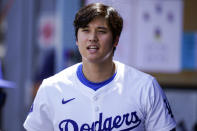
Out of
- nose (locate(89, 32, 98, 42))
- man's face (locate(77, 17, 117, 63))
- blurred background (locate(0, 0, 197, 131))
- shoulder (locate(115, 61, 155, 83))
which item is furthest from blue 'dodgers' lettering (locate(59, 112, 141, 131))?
blurred background (locate(0, 0, 197, 131))

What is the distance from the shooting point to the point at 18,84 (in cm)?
717

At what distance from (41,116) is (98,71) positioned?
1.65 feet

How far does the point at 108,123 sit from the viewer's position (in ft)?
11.3

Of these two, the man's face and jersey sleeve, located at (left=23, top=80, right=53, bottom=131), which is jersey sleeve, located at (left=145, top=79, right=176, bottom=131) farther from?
→ jersey sleeve, located at (left=23, top=80, right=53, bottom=131)

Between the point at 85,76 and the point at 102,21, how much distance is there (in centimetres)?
43

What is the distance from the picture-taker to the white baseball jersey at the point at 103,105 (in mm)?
3428

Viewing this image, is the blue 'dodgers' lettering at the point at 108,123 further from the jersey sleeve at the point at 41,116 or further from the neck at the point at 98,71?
the neck at the point at 98,71

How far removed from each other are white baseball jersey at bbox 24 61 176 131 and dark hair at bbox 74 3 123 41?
1.07ft

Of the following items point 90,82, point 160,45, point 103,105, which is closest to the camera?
point 103,105

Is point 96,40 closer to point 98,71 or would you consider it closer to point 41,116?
point 98,71

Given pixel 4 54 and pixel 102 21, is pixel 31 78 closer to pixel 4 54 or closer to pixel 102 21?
pixel 4 54

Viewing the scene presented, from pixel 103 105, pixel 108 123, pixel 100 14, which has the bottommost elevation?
pixel 108 123

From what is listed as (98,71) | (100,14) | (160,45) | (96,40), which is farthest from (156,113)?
(160,45)

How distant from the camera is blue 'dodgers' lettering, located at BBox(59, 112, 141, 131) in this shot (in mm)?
Result: 3428
